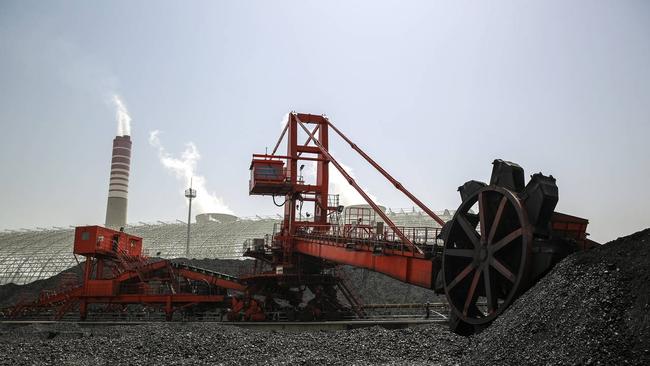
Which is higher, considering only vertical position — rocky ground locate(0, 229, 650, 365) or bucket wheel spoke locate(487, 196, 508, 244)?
bucket wheel spoke locate(487, 196, 508, 244)

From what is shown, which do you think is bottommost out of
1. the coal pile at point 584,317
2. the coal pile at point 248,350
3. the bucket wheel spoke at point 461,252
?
the coal pile at point 248,350

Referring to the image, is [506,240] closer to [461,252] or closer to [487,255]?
[487,255]

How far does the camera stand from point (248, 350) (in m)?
12.4

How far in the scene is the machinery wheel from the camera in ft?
31.7

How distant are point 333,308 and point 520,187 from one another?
628 inches

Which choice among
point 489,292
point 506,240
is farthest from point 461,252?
point 506,240

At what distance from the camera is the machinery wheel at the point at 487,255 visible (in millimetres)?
9656

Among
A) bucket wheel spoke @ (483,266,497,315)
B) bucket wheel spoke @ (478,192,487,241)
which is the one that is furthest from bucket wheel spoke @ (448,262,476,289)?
bucket wheel spoke @ (478,192,487,241)

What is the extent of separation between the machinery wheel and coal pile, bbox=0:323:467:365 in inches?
40.9

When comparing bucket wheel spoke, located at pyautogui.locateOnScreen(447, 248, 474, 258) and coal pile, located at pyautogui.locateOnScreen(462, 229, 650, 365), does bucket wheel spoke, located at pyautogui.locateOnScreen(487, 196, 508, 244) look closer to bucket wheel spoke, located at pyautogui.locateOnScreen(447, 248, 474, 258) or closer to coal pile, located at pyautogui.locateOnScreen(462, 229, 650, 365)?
bucket wheel spoke, located at pyautogui.locateOnScreen(447, 248, 474, 258)

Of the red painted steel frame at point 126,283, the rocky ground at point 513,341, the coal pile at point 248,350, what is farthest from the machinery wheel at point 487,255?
the red painted steel frame at point 126,283

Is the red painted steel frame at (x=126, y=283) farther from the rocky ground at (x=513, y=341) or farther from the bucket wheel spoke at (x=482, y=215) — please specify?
the bucket wheel spoke at (x=482, y=215)

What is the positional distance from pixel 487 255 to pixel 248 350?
585 centimetres

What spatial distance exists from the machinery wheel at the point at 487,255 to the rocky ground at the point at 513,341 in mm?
633
